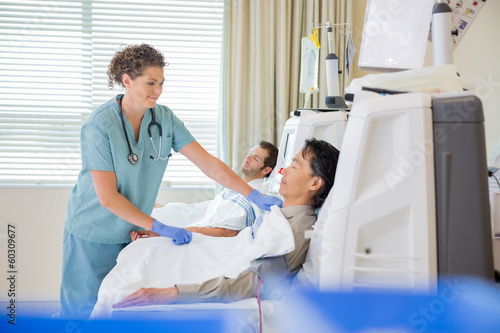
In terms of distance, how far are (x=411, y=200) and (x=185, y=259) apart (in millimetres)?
835

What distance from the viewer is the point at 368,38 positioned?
5.23 ft

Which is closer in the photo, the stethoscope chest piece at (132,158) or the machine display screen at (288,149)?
the stethoscope chest piece at (132,158)

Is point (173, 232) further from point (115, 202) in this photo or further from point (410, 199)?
point (410, 199)

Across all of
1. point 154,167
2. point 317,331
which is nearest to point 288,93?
point 154,167

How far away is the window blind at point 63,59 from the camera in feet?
11.0

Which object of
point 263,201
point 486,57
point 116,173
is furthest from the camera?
point 486,57

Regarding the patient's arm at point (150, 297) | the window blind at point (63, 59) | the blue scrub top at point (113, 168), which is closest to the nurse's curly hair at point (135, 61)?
the blue scrub top at point (113, 168)

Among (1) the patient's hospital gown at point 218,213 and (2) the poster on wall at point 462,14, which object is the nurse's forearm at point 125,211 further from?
(2) the poster on wall at point 462,14

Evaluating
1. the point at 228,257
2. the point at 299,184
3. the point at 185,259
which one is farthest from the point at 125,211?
the point at 299,184

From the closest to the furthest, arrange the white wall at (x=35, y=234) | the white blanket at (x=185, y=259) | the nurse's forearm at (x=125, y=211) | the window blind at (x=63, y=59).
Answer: the white blanket at (x=185, y=259) < the nurse's forearm at (x=125, y=211) < the white wall at (x=35, y=234) < the window blind at (x=63, y=59)

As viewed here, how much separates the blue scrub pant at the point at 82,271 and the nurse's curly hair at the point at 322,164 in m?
0.87

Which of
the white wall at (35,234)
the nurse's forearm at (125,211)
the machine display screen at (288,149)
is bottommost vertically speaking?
the white wall at (35,234)

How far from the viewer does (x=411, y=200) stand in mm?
1052

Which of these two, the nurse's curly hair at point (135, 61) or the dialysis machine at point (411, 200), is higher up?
the nurse's curly hair at point (135, 61)
